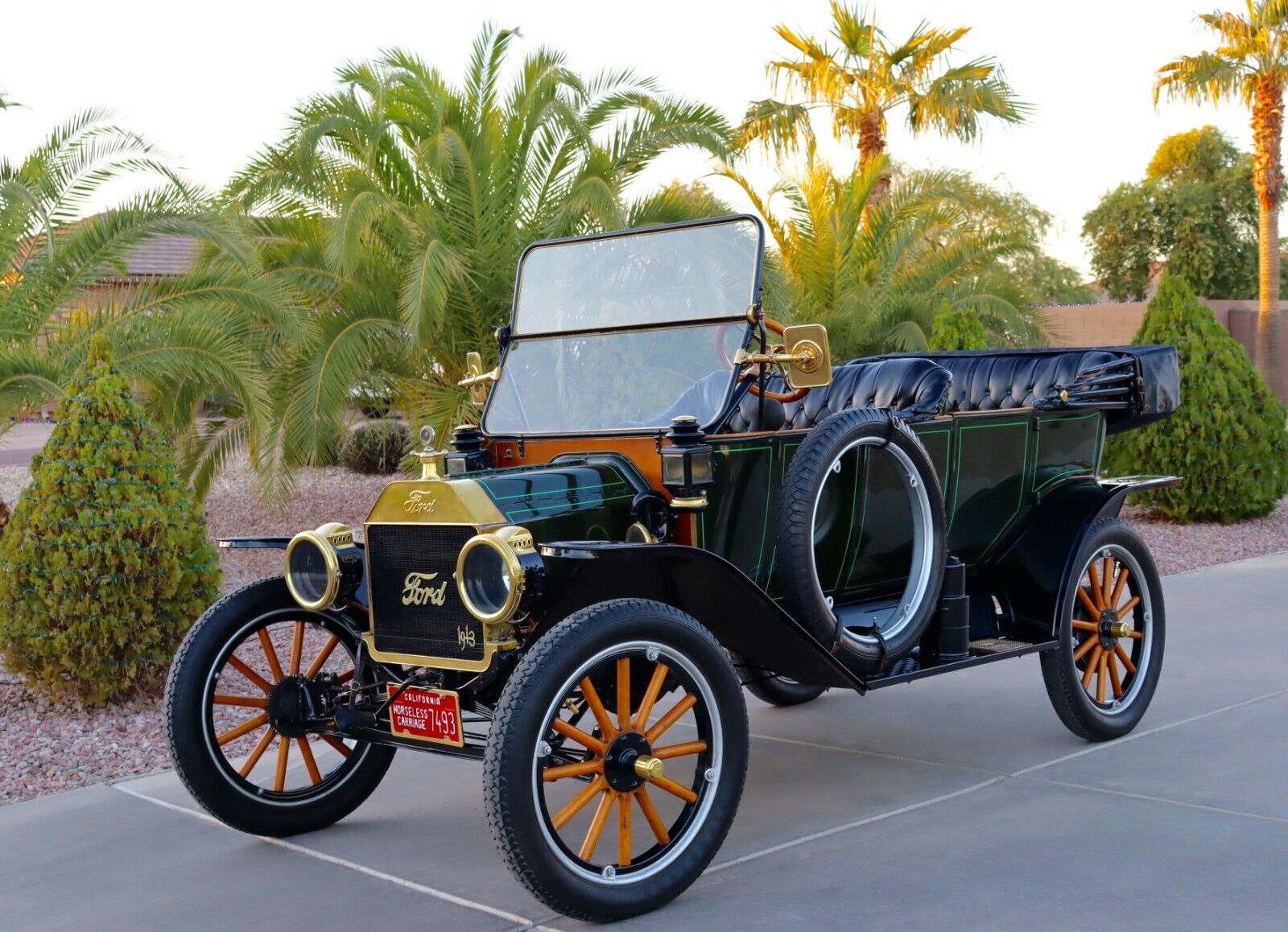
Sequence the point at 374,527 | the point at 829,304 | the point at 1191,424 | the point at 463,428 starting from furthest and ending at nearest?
the point at 829,304 → the point at 1191,424 → the point at 463,428 → the point at 374,527

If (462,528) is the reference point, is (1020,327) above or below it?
above

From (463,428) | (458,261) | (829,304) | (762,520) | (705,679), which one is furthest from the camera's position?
(829,304)

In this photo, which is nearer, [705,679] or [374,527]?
[705,679]

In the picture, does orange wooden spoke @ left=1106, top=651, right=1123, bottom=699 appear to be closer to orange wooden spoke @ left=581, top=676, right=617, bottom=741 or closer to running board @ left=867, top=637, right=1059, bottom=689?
running board @ left=867, top=637, right=1059, bottom=689

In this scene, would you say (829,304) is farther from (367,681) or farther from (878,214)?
(367,681)

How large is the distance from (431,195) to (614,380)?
7.52m

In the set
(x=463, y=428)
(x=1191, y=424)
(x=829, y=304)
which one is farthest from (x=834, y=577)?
(x=829, y=304)

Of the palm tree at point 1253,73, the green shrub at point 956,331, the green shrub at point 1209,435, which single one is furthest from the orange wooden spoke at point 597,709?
the palm tree at point 1253,73

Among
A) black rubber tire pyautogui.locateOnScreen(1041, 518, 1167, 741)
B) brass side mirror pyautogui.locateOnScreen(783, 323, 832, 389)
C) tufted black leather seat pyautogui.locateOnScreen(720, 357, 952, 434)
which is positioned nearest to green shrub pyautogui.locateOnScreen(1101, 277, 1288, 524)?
black rubber tire pyautogui.locateOnScreen(1041, 518, 1167, 741)

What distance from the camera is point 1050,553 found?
5.42 meters

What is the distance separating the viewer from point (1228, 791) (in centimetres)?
476

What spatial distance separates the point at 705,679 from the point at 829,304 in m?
11.3

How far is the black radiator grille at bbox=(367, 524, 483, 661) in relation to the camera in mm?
4062

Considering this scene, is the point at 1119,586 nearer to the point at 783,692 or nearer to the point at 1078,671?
the point at 1078,671
